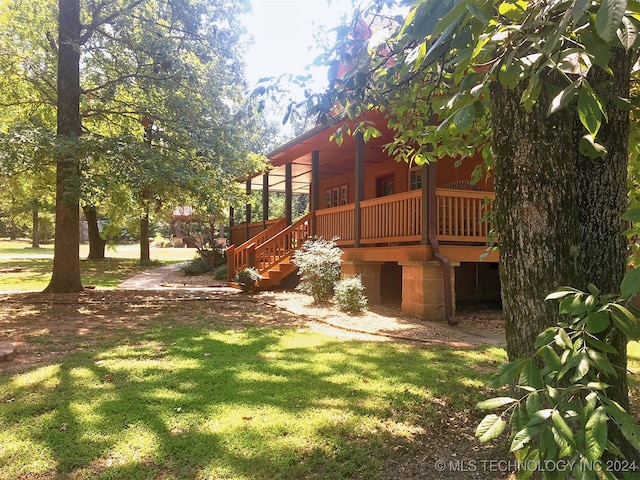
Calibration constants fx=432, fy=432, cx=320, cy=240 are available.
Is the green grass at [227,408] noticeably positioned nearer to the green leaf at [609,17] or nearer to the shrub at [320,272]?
the green leaf at [609,17]

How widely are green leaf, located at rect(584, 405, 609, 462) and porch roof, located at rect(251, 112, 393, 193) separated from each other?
8.60 meters

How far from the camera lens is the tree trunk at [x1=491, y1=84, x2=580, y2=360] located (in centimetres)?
221

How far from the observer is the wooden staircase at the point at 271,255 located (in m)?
12.6

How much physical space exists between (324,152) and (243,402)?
11.2 meters

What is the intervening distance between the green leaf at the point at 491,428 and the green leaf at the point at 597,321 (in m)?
0.38

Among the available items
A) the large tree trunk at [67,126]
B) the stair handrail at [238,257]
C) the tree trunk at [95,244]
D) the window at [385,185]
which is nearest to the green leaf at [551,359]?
the large tree trunk at [67,126]

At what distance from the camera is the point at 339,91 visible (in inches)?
130

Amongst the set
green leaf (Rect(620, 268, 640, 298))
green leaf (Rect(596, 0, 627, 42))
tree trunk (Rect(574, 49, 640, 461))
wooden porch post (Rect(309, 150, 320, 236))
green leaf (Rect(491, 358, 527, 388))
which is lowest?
green leaf (Rect(491, 358, 527, 388))

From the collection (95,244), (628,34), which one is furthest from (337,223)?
(95,244)

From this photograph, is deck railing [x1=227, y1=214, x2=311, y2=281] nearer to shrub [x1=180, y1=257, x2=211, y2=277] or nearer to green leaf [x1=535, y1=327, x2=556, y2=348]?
shrub [x1=180, y1=257, x2=211, y2=277]

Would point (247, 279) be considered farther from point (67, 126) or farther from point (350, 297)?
point (67, 126)

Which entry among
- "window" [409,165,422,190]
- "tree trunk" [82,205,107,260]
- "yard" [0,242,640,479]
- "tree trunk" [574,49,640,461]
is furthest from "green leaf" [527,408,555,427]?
"tree trunk" [82,205,107,260]

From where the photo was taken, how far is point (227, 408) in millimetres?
3596

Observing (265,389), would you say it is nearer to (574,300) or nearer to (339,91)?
(339,91)
